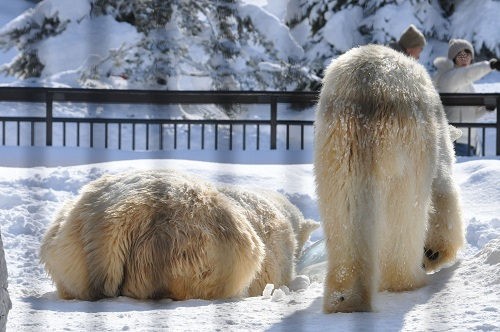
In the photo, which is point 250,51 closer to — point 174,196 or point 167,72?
point 167,72

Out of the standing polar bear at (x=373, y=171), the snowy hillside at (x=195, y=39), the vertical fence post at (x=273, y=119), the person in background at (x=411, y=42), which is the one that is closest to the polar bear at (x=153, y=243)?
the standing polar bear at (x=373, y=171)

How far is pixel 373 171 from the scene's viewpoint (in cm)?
415

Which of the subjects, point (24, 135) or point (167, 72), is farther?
point (24, 135)

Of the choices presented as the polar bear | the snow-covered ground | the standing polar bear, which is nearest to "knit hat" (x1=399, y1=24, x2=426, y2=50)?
the snow-covered ground

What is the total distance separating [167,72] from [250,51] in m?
1.70

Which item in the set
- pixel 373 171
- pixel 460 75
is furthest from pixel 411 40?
pixel 373 171

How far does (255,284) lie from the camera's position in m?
5.45

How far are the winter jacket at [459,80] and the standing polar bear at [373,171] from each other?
6.17 meters

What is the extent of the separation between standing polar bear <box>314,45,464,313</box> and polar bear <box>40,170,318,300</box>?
87 centimetres

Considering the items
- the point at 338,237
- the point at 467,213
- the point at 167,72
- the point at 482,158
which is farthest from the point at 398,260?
the point at 167,72

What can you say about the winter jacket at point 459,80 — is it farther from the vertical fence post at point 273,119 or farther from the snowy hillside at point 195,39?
the snowy hillside at point 195,39

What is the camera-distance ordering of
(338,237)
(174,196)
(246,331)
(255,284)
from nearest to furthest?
(246,331), (338,237), (174,196), (255,284)

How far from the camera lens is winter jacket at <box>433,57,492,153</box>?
10664 mm

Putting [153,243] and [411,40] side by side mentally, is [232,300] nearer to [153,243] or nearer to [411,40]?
[153,243]
